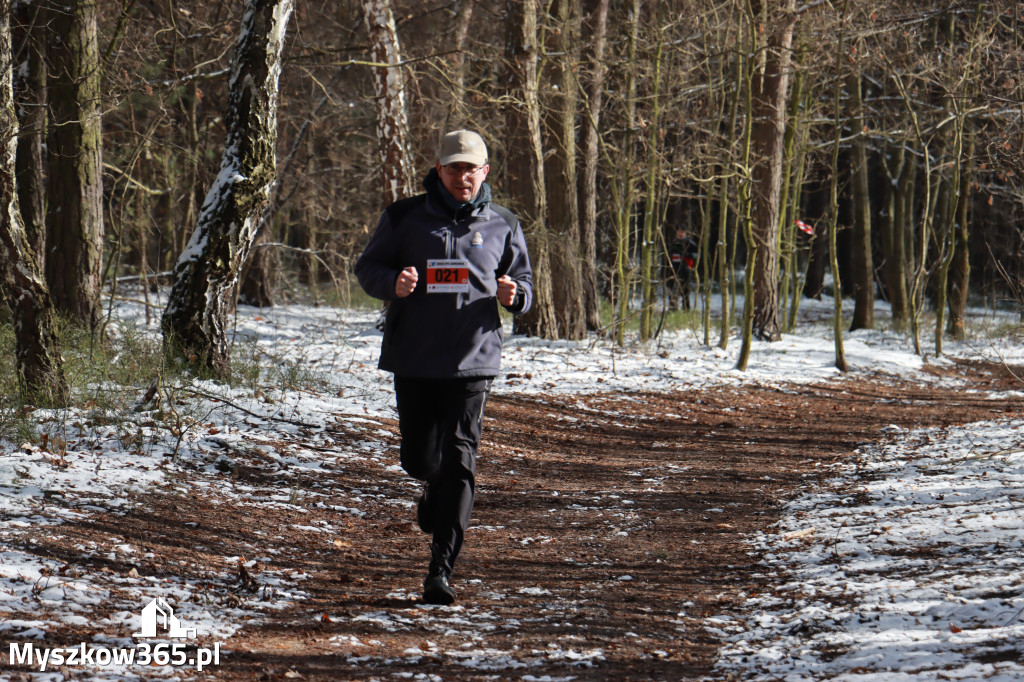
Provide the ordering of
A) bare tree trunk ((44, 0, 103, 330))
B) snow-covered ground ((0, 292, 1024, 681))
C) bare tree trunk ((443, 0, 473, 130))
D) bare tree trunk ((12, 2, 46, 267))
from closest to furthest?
snow-covered ground ((0, 292, 1024, 681))
bare tree trunk ((12, 2, 46, 267))
bare tree trunk ((44, 0, 103, 330))
bare tree trunk ((443, 0, 473, 130))

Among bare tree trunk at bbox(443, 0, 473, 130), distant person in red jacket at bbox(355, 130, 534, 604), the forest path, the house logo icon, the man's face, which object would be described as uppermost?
bare tree trunk at bbox(443, 0, 473, 130)

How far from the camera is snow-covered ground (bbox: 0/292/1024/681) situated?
12.0ft

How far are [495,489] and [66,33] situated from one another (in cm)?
584

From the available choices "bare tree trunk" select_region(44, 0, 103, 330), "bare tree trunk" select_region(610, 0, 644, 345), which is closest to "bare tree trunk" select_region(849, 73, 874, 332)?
"bare tree trunk" select_region(610, 0, 644, 345)

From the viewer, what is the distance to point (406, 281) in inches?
168

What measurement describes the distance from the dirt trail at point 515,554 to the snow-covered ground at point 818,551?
0.18 metres

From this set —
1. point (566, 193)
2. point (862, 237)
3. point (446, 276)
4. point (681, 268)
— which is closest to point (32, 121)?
point (446, 276)

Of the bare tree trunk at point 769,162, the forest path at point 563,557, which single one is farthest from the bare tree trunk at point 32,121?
the bare tree trunk at point 769,162

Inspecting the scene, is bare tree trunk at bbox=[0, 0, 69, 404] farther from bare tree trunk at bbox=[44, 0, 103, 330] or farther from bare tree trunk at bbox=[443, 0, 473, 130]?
bare tree trunk at bbox=[443, 0, 473, 130]

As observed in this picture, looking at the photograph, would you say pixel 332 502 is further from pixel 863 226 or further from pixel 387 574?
pixel 863 226

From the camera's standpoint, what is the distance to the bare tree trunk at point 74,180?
29.7ft

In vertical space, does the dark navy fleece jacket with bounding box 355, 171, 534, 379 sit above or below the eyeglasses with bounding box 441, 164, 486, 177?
below

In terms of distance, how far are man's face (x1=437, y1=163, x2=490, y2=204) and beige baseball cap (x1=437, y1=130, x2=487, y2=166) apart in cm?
4

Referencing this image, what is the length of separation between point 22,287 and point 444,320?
147 inches
